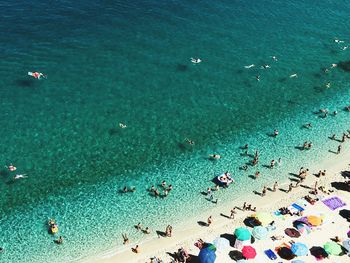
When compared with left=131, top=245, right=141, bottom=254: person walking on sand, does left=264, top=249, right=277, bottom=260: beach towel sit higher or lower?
higher

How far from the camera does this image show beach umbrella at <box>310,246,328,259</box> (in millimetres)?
42719

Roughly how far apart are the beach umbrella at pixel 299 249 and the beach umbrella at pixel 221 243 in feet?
19.8

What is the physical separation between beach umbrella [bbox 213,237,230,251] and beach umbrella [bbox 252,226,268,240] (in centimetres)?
298

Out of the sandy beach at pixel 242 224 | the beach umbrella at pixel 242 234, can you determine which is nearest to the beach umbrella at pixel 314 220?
the sandy beach at pixel 242 224

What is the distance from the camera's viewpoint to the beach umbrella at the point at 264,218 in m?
45.0

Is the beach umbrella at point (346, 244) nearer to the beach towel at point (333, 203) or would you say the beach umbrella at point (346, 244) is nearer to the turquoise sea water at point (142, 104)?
the beach towel at point (333, 203)

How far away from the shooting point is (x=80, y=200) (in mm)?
48312

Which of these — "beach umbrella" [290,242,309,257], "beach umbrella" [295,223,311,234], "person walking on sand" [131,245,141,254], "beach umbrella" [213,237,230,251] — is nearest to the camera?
"beach umbrella" [290,242,309,257]

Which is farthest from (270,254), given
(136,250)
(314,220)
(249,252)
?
(136,250)

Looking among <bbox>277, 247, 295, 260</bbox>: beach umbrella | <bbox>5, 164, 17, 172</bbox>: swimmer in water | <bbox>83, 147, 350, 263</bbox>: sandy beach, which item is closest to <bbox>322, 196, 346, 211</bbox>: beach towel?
<bbox>83, 147, 350, 263</bbox>: sandy beach

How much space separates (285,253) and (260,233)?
289 cm

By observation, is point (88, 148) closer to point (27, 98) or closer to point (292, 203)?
point (27, 98)

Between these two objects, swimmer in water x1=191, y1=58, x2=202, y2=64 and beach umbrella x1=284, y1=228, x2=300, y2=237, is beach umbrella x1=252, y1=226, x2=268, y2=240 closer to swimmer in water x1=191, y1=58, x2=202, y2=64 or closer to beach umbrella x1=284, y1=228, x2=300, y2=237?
beach umbrella x1=284, y1=228, x2=300, y2=237

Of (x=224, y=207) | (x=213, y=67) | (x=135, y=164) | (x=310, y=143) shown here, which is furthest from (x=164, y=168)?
(x=213, y=67)
